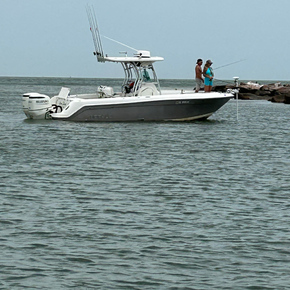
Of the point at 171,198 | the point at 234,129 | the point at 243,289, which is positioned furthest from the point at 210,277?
the point at 234,129

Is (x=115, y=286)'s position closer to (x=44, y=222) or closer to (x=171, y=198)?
(x=44, y=222)

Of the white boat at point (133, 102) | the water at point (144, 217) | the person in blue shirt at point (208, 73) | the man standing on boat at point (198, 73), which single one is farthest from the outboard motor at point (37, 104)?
the person in blue shirt at point (208, 73)

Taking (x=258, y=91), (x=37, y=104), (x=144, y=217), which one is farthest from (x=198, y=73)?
(x=258, y=91)

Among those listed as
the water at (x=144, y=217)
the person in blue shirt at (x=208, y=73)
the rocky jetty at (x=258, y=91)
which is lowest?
the water at (x=144, y=217)

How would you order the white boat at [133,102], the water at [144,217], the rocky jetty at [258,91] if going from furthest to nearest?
the rocky jetty at [258,91] < the white boat at [133,102] < the water at [144,217]

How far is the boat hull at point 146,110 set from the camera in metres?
27.3

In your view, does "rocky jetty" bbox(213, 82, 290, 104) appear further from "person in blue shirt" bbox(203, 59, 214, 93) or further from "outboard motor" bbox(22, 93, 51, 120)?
"outboard motor" bbox(22, 93, 51, 120)

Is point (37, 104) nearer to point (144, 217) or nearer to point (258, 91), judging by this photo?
point (144, 217)

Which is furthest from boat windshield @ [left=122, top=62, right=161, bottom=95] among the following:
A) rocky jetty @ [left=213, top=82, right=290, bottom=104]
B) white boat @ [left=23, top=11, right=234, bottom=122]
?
rocky jetty @ [left=213, top=82, right=290, bottom=104]

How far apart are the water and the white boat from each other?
189 inches

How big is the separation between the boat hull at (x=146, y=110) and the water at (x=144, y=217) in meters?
4.79

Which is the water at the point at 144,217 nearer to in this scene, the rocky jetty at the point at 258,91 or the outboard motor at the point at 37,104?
the outboard motor at the point at 37,104

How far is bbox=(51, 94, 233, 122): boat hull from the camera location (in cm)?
2733

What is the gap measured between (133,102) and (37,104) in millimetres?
4015
